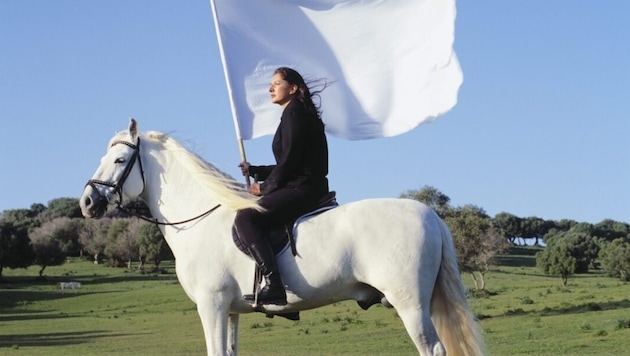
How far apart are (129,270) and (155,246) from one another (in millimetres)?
7034

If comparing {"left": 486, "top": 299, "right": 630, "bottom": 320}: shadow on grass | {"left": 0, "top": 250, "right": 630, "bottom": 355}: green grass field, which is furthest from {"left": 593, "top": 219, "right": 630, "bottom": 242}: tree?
{"left": 486, "top": 299, "right": 630, "bottom": 320}: shadow on grass

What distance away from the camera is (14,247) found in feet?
291

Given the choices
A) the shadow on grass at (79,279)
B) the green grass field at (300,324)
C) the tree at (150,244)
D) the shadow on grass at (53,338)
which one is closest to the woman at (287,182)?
the green grass field at (300,324)

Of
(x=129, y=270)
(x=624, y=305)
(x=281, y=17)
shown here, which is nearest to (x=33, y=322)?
(x=624, y=305)

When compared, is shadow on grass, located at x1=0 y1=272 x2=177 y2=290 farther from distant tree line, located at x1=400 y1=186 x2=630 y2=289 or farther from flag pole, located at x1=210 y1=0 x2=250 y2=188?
flag pole, located at x1=210 y1=0 x2=250 y2=188

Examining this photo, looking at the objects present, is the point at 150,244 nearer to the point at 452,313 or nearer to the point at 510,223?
the point at 510,223

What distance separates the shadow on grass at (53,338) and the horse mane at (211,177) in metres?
34.6

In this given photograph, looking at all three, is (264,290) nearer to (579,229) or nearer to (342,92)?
(342,92)

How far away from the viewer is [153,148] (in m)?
9.01

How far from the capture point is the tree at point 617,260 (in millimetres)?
76062

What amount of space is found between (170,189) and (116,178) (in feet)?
1.80

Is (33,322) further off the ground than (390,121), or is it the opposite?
(390,121)

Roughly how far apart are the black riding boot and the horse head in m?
1.56

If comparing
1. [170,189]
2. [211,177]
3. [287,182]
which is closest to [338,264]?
[287,182]
